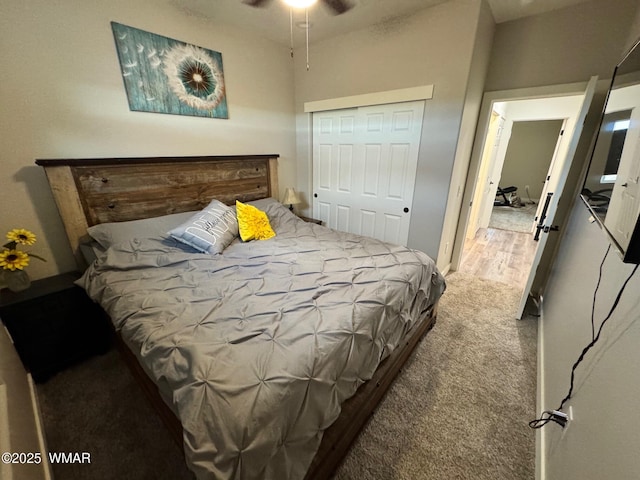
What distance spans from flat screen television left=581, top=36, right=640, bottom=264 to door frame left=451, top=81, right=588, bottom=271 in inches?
39.9

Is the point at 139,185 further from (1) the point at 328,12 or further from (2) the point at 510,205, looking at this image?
(2) the point at 510,205

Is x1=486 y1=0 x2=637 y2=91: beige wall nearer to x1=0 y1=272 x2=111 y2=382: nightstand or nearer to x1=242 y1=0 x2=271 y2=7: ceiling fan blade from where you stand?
x1=242 y1=0 x2=271 y2=7: ceiling fan blade

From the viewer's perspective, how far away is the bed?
0.83 meters

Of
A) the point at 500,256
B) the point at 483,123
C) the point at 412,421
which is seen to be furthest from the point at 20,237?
the point at 500,256

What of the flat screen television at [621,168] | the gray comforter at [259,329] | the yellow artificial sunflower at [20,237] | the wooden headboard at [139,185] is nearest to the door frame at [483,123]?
the flat screen television at [621,168]

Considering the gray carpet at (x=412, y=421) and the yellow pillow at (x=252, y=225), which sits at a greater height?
the yellow pillow at (x=252, y=225)

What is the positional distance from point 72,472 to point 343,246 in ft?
6.40

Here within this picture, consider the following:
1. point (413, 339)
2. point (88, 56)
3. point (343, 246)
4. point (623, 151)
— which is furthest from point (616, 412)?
point (88, 56)

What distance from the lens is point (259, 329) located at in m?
1.11

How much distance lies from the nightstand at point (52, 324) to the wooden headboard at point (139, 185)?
0.39m

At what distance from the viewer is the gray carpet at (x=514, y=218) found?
200 inches

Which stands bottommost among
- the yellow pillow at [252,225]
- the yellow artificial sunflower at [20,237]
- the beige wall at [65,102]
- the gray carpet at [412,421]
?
the gray carpet at [412,421]

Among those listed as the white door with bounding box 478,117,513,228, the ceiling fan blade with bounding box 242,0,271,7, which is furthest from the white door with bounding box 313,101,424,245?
the white door with bounding box 478,117,513,228

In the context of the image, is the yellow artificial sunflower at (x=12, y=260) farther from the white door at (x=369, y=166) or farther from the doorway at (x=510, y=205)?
the doorway at (x=510, y=205)
